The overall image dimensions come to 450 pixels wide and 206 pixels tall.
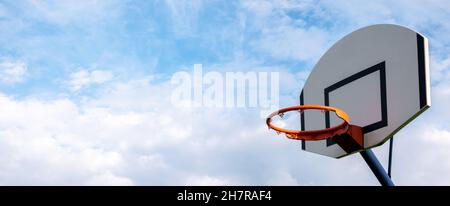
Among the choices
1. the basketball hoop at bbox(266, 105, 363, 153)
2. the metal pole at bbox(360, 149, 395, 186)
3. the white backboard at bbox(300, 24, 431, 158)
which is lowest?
the metal pole at bbox(360, 149, 395, 186)

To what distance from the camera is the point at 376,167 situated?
906 cm

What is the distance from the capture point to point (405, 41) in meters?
8.58

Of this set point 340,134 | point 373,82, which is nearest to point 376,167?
point 340,134

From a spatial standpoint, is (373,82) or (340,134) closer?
(340,134)

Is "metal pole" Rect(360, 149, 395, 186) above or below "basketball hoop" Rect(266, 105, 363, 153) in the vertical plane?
below

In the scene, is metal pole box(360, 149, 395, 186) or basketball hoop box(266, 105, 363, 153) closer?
basketball hoop box(266, 105, 363, 153)

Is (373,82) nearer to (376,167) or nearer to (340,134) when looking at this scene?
(340,134)

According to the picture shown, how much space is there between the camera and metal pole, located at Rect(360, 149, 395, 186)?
355 inches

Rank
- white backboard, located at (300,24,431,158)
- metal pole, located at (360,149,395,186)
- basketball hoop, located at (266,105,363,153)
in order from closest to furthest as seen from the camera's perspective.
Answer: white backboard, located at (300,24,431,158), basketball hoop, located at (266,105,363,153), metal pole, located at (360,149,395,186)

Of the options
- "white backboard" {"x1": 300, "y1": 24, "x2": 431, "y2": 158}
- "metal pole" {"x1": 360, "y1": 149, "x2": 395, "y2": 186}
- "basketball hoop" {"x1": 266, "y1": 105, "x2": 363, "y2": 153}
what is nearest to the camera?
"white backboard" {"x1": 300, "y1": 24, "x2": 431, "y2": 158}

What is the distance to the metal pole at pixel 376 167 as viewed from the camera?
9023 millimetres
